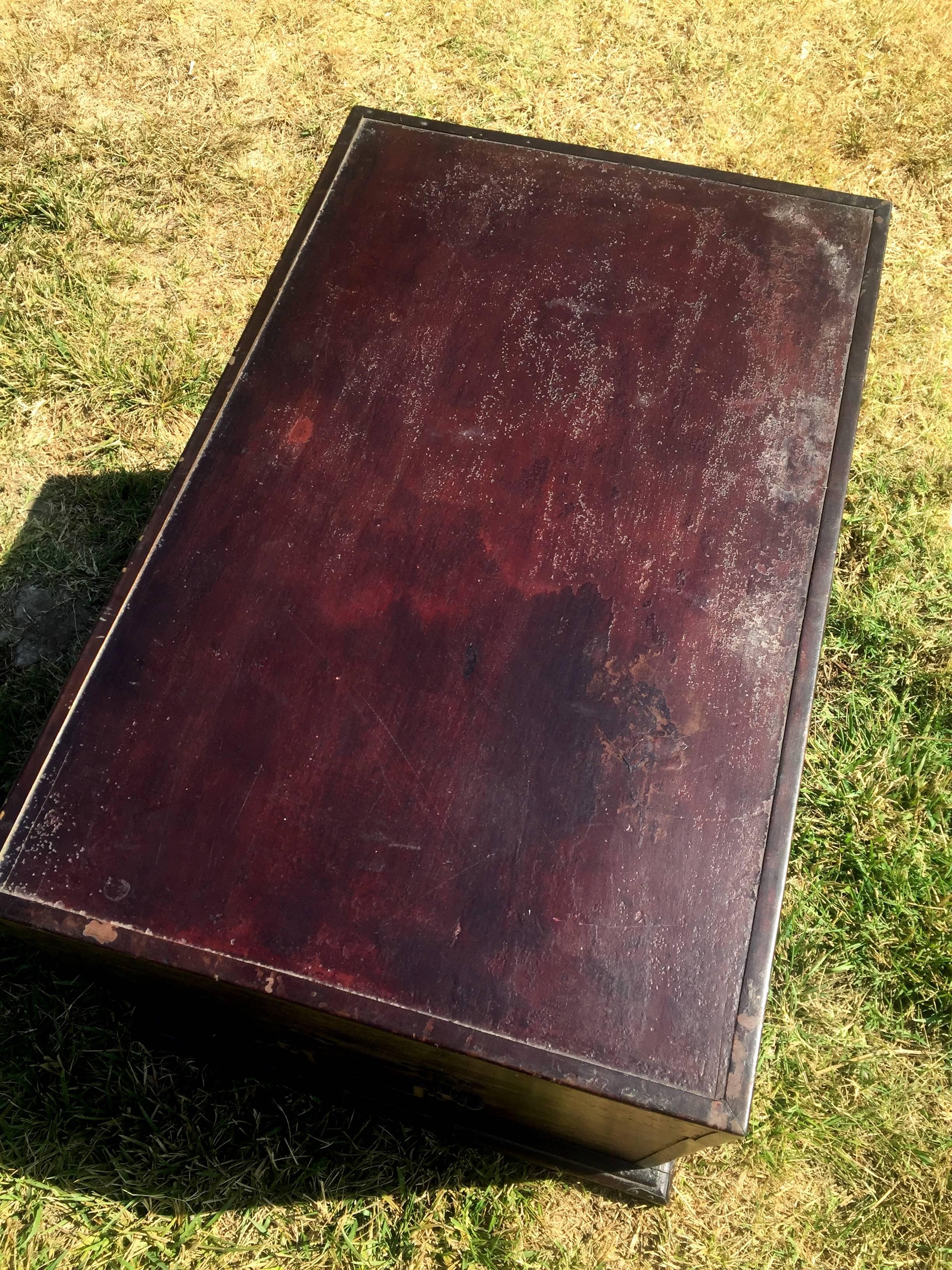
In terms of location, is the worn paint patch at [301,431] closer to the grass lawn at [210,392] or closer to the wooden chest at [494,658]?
the wooden chest at [494,658]

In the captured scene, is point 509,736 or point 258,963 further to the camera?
point 509,736

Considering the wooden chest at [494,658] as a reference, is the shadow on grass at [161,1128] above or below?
below

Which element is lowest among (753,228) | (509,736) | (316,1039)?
(316,1039)

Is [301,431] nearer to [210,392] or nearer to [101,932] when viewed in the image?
[101,932]

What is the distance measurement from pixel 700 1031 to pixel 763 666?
51 centimetres

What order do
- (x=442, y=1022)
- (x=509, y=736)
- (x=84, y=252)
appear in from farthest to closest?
(x=84, y=252), (x=509, y=736), (x=442, y=1022)

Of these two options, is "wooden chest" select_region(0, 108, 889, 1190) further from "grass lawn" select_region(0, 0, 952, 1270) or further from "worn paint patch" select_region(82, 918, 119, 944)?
"grass lawn" select_region(0, 0, 952, 1270)

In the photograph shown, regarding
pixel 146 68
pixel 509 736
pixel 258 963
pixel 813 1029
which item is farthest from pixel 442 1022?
pixel 146 68

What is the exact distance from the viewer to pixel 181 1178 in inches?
69.4

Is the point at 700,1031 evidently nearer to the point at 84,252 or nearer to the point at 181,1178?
the point at 181,1178

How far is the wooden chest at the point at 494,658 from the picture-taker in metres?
1.25

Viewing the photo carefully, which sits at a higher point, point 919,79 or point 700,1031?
point 919,79

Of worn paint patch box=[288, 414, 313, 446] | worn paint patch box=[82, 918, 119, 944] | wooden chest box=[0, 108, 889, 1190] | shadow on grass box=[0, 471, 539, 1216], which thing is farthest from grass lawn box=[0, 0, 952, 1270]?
worn paint patch box=[288, 414, 313, 446]

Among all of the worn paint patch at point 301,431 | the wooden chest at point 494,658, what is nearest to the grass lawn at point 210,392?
the wooden chest at point 494,658
